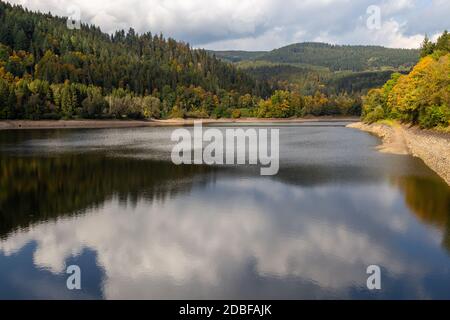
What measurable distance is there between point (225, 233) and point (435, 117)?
4519 centimetres

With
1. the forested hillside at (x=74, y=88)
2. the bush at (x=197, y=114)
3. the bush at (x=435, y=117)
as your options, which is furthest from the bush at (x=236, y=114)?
the bush at (x=435, y=117)

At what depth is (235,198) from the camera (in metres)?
27.6

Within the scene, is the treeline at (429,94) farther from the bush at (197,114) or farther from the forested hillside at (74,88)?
the bush at (197,114)

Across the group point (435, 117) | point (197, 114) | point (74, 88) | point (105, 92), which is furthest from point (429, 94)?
point (105, 92)

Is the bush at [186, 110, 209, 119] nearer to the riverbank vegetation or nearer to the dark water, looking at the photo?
the riverbank vegetation

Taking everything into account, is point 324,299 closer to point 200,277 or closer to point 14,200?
point 200,277

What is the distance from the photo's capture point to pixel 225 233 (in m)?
20.5

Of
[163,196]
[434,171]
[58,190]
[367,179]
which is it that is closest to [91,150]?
[58,190]

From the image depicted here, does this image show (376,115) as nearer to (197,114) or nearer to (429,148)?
(429,148)

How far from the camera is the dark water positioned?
14977 millimetres

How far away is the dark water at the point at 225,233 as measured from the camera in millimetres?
14977

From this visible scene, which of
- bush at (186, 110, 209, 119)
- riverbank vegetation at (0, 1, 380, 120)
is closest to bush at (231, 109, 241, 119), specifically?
riverbank vegetation at (0, 1, 380, 120)

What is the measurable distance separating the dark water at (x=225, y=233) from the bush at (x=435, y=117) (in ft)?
65.7

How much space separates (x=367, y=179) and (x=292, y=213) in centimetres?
1144
